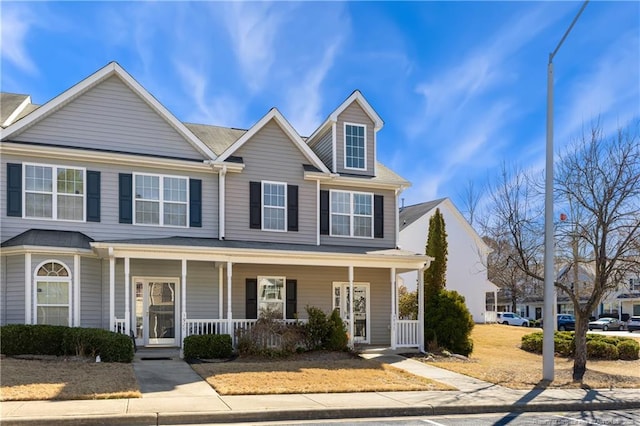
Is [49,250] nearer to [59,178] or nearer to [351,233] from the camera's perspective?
[59,178]

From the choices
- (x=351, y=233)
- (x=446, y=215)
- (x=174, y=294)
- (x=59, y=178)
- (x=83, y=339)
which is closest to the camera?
Answer: (x=83, y=339)

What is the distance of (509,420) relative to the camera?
11023 millimetres

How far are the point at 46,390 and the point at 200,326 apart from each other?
7620 mm

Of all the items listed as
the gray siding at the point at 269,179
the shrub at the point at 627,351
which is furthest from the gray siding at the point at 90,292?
the shrub at the point at 627,351

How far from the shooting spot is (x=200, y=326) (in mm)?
18672

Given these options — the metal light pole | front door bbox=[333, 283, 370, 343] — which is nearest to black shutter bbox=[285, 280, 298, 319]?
front door bbox=[333, 283, 370, 343]

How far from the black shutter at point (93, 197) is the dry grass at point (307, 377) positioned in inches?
240

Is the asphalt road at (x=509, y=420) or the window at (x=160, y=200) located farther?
the window at (x=160, y=200)

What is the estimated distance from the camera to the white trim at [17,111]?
18.7 m

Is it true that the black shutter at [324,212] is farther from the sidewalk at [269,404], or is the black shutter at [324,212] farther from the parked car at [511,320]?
the parked car at [511,320]

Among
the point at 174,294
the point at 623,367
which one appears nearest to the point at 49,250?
the point at 174,294

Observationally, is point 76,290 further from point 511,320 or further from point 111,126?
point 511,320

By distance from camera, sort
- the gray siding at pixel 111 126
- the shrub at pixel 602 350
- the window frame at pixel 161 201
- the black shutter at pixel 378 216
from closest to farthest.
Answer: the gray siding at pixel 111 126
the window frame at pixel 161 201
the black shutter at pixel 378 216
the shrub at pixel 602 350

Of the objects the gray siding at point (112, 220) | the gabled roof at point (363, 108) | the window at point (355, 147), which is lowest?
the gray siding at point (112, 220)
